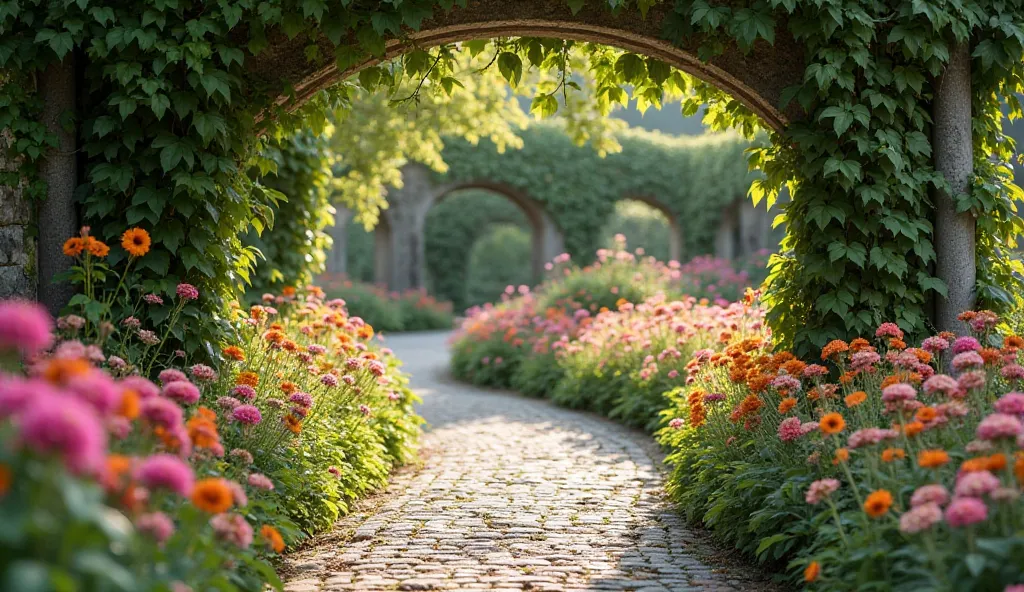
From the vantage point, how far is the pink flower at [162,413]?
188 cm

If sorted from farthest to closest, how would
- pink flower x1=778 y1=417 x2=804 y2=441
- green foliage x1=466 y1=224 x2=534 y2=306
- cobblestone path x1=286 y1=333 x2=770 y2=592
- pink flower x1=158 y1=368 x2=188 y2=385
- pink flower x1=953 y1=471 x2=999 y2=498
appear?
green foliage x1=466 y1=224 x2=534 y2=306, cobblestone path x1=286 y1=333 x2=770 y2=592, pink flower x1=778 y1=417 x2=804 y2=441, pink flower x1=158 y1=368 x2=188 y2=385, pink flower x1=953 y1=471 x2=999 y2=498

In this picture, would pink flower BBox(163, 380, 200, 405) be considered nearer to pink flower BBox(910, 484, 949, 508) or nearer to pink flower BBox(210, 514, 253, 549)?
pink flower BBox(210, 514, 253, 549)

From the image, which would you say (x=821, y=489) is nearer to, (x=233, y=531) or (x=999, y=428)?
(x=999, y=428)

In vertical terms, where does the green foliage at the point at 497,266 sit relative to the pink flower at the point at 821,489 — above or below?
above

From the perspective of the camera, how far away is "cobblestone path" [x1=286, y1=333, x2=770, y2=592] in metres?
3.39

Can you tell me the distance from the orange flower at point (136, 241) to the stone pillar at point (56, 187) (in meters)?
1.05

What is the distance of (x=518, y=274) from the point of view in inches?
1198

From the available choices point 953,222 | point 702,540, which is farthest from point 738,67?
point 702,540

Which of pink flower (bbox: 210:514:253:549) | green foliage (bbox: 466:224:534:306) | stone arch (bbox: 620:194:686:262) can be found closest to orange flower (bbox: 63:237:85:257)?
pink flower (bbox: 210:514:253:549)

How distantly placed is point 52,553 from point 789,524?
2.72 metres

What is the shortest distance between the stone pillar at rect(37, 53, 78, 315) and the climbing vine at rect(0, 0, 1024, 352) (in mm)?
79

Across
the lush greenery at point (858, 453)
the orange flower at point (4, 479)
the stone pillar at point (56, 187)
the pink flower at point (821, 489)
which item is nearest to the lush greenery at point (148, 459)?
the orange flower at point (4, 479)

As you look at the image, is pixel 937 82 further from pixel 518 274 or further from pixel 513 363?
pixel 518 274

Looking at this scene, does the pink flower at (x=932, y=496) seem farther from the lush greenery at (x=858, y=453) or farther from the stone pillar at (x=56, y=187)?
the stone pillar at (x=56, y=187)
